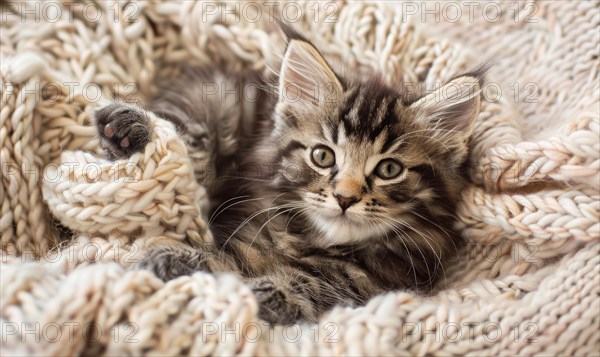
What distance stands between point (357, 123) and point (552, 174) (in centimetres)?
53

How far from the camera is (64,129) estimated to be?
1601mm

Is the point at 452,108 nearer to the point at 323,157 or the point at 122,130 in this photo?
the point at 323,157

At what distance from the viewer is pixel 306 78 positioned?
173cm

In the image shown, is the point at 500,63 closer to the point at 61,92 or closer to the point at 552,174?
the point at 552,174

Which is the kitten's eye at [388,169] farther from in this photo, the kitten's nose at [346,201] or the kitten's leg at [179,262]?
the kitten's leg at [179,262]

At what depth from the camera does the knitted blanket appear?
1189 mm

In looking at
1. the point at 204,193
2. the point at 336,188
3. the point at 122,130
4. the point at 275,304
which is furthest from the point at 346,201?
the point at 122,130

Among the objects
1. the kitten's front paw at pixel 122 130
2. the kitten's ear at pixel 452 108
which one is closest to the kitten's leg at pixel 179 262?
the kitten's front paw at pixel 122 130

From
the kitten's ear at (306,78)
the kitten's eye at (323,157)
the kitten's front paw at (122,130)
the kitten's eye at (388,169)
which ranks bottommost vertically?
the kitten's front paw at (122,130)

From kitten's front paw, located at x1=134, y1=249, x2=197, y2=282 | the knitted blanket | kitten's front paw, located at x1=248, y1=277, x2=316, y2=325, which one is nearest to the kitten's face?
the knitted blanket

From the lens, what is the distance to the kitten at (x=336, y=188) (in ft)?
4.96

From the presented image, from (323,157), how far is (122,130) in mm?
557

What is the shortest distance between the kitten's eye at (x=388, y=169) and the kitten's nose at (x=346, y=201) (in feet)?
0.44

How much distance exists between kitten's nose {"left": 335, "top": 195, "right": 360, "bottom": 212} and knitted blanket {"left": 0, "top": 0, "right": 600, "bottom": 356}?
0.28 m
